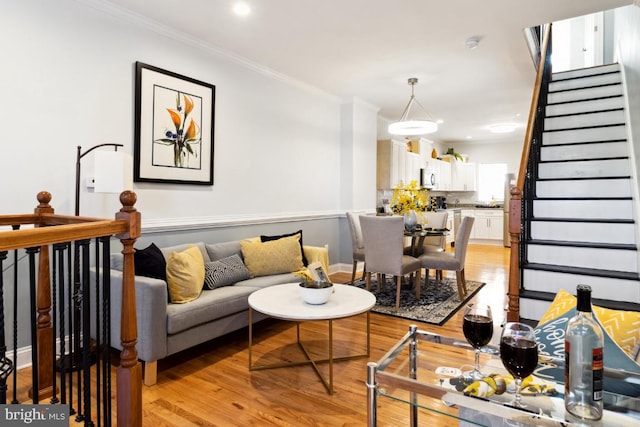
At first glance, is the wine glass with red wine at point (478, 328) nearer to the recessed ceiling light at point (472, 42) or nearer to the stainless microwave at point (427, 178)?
the recessed ceiling light at point (472, 42)

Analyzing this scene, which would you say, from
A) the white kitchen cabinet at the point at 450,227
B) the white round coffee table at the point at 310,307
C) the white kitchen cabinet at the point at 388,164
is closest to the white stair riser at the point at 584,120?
the white kitchen cabinet at the point at 388,164

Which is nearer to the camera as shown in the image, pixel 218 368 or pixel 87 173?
pixel 218 368

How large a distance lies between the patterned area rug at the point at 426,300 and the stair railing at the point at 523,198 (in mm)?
983

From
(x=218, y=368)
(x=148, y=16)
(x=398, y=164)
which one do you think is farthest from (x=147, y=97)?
(x=398, y=164)

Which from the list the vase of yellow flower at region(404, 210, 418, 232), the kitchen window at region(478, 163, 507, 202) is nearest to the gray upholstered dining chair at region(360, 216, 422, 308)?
the vase of yellow flower at region(404, 210, 418, 232)

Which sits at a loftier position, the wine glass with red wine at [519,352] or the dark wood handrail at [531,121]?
the dark wood handrail at [531,121]

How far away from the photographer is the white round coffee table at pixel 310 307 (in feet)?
7.56

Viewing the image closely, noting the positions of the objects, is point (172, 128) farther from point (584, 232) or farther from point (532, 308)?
point (584, 232)

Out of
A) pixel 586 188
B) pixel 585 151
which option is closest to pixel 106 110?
pixel 586 188

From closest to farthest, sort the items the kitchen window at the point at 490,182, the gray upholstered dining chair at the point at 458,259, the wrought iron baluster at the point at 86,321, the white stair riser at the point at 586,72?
the wrought iron baluster at the point at 86,321 → the gray upholstered dining chair at the point at 458,259 → the white stair riser at the point at 586,72 → the kitchen window at the point at 490,182

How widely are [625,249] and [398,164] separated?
4.44m

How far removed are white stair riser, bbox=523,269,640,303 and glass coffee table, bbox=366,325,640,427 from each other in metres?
1.66

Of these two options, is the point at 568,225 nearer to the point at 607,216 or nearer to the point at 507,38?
the point at 607,216

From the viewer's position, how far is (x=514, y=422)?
1.01 metres
